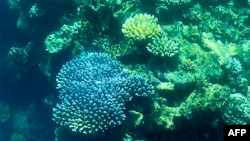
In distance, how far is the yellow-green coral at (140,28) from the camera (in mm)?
5762

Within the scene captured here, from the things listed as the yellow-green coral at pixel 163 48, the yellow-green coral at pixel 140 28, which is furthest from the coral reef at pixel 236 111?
the yellow-green coral at pixel 140 28

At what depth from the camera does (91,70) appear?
588 cm

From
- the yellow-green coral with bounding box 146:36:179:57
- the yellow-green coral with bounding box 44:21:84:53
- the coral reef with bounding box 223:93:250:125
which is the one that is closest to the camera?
the coral reef with bounding box 223:93:250:125

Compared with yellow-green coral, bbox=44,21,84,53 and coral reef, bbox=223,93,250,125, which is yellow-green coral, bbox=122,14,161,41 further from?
coral reef, bbox=223,93,250,125

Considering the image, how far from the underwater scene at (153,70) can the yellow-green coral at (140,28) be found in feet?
0.06

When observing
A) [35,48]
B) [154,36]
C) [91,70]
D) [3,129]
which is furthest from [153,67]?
[3,129]

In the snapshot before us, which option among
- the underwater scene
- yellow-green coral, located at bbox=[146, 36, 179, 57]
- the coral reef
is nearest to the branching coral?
the underwater scene

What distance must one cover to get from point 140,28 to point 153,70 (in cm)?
77

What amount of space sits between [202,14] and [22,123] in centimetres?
673

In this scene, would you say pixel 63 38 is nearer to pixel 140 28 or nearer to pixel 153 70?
pixel 140 28

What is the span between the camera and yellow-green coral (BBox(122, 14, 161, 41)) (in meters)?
5.76

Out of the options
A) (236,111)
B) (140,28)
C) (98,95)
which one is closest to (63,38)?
(140,28)

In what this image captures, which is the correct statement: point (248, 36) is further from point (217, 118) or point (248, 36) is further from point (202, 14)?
point (217, 118)

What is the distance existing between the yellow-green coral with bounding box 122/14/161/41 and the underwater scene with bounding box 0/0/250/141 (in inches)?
0.7
